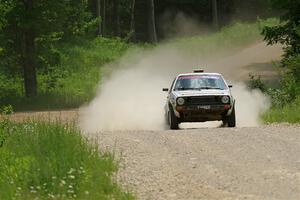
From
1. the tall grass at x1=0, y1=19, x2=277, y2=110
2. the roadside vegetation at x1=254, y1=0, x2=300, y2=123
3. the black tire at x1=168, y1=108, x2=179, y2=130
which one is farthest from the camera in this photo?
the tall grass at x1=0, y1=19, x2=277, y2=110

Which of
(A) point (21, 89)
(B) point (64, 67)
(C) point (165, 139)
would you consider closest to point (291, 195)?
(C) point (165, 139)

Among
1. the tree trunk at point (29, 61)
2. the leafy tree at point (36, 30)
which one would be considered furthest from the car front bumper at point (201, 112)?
the tree trunk at point (29, 61)

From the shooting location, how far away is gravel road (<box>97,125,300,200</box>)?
10.2m

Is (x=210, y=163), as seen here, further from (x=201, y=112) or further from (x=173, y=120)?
(x=173, y=120)

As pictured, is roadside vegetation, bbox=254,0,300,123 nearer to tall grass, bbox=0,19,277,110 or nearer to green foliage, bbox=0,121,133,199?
green foliage, bbox=0,121,133,199

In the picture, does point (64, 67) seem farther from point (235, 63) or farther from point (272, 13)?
point (272, 13)

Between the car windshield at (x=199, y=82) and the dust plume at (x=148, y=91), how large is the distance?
2250mm

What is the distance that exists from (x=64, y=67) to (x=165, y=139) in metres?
29.4

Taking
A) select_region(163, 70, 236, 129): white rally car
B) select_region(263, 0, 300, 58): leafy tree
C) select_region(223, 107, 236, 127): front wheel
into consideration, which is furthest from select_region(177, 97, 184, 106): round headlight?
select_region(263, 0, 300, 58): leafy tree

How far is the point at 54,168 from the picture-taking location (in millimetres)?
10562

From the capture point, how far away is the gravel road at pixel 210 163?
1023cm

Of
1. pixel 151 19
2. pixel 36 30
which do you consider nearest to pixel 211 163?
pixel 36 30

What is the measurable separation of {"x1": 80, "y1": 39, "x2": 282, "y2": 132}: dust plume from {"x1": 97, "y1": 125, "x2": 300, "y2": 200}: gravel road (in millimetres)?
6473

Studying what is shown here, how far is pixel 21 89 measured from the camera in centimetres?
3903
